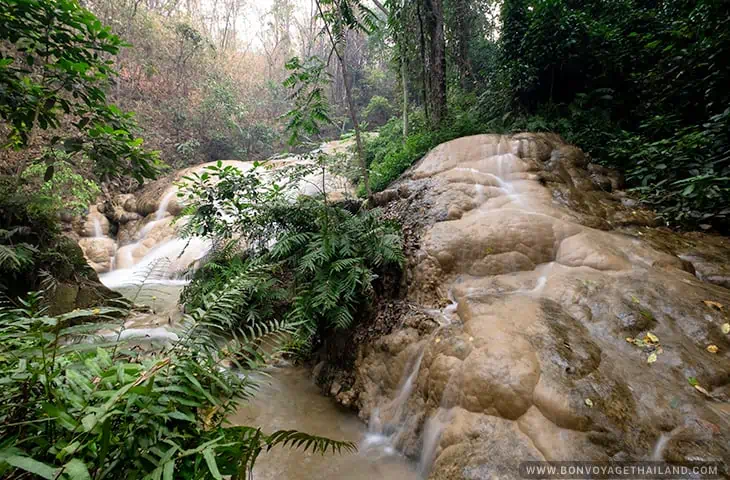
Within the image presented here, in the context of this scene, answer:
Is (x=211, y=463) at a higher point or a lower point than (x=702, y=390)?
higher

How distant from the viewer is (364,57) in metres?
20.1

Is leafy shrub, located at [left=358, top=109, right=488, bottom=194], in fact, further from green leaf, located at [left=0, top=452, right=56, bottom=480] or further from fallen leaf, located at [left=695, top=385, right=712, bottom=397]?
green leaf, located at [left=0, top=452, right=56, bottom=480]

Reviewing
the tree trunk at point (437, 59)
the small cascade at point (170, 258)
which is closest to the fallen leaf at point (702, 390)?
the tree trunk at point (437, 59)

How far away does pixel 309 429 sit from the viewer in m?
2.89

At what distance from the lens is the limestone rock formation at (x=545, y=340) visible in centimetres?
194

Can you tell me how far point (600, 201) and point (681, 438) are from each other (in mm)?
3634

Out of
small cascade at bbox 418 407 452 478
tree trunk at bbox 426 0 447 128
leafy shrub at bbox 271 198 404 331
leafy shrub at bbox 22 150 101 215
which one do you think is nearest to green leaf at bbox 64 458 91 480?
small cascade at bbox 418 407 452 478

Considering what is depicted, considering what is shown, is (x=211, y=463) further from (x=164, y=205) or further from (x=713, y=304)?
(x=164, y=205)

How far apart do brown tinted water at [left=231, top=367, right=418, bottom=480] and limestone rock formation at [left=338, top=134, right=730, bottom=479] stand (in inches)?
7.0

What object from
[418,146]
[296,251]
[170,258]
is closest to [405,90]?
[418,146]

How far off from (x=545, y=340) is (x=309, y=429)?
2.21 metres

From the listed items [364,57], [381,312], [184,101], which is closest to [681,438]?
[381,312]

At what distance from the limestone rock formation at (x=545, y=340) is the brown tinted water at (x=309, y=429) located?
179mm

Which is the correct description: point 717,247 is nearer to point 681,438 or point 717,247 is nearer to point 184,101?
point 681,438
